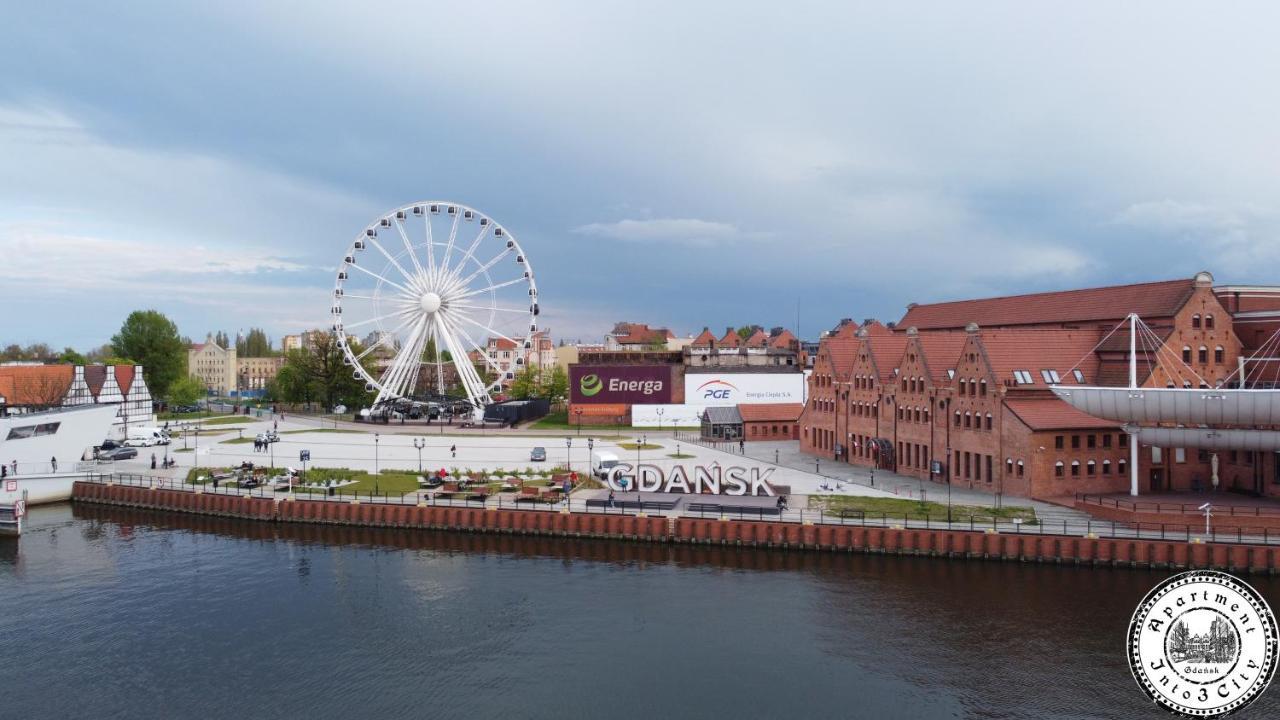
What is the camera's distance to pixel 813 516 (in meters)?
53.9

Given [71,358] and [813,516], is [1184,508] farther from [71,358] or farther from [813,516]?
[71,358]

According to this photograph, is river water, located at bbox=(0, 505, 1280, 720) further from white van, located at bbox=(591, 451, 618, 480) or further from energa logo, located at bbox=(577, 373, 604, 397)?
energa logo, located at bbox=(577, 373, 604, 397)

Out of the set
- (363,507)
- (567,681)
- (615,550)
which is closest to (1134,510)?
(615,550)

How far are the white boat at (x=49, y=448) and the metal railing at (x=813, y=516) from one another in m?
10.4

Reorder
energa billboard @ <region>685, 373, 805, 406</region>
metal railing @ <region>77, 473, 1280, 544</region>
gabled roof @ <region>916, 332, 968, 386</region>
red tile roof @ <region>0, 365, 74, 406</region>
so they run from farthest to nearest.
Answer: energa billboard @ <region>685, 373, 805, 406</region> < red tile roof @ <region>0, 365, 74, 406</region> < gabled roof @ <region>916, 332, 968, 386</region> < metal railing @ <region>77, 473, 1280, 544</region>

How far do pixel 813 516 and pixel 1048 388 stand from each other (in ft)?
72.8

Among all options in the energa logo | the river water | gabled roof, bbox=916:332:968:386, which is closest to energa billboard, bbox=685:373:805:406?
the energa logo

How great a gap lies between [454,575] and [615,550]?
10442 millimetres

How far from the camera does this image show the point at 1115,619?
1543 inches

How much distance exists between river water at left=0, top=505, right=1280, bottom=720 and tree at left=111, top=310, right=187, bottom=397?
110 m

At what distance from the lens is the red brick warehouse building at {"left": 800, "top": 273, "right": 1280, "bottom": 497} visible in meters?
58.0

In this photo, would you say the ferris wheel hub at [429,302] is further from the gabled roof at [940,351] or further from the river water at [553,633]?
the gabled roof at [940,351]

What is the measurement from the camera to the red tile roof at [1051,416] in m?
57.6

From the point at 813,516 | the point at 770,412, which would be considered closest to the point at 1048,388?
the point at 813,516
